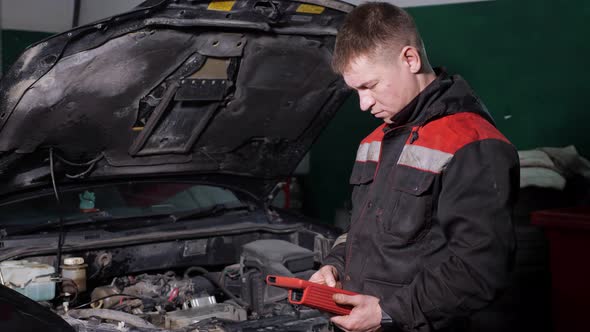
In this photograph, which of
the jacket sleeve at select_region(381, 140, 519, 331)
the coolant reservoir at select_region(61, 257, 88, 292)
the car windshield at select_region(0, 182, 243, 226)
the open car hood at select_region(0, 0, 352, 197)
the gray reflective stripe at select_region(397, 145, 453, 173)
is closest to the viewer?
the jacket sleeve at select_region(381, 140, 519, 331)

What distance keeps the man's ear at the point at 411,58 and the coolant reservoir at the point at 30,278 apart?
153 cm

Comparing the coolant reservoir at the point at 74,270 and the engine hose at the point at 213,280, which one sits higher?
the coolant reservoir at the point at 74,270

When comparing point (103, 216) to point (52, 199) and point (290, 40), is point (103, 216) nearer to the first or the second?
point (52, 199)

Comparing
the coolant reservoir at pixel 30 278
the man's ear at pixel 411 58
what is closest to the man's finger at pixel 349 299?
the man's ear at pixel 411 58

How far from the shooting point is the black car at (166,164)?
2.26 meters

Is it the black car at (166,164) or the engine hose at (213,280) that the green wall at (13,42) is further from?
the engine hose at (213,280)

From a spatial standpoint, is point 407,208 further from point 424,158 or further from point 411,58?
point 411,58

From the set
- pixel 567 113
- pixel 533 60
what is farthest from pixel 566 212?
pixel 533 60

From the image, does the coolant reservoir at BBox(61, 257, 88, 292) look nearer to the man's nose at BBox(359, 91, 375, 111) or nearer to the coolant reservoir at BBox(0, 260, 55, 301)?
the coolant reservoir at BBox(0, 260, 55, 301)

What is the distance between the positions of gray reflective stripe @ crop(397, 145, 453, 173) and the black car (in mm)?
874

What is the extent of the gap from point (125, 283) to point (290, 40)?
1198 mm

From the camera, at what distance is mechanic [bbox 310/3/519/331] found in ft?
4.92

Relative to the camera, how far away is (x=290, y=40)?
8.57ft

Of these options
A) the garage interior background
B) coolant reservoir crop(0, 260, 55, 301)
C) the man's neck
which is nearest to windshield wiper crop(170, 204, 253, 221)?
coolant reservoir crop(0, 260, 55, 301)
